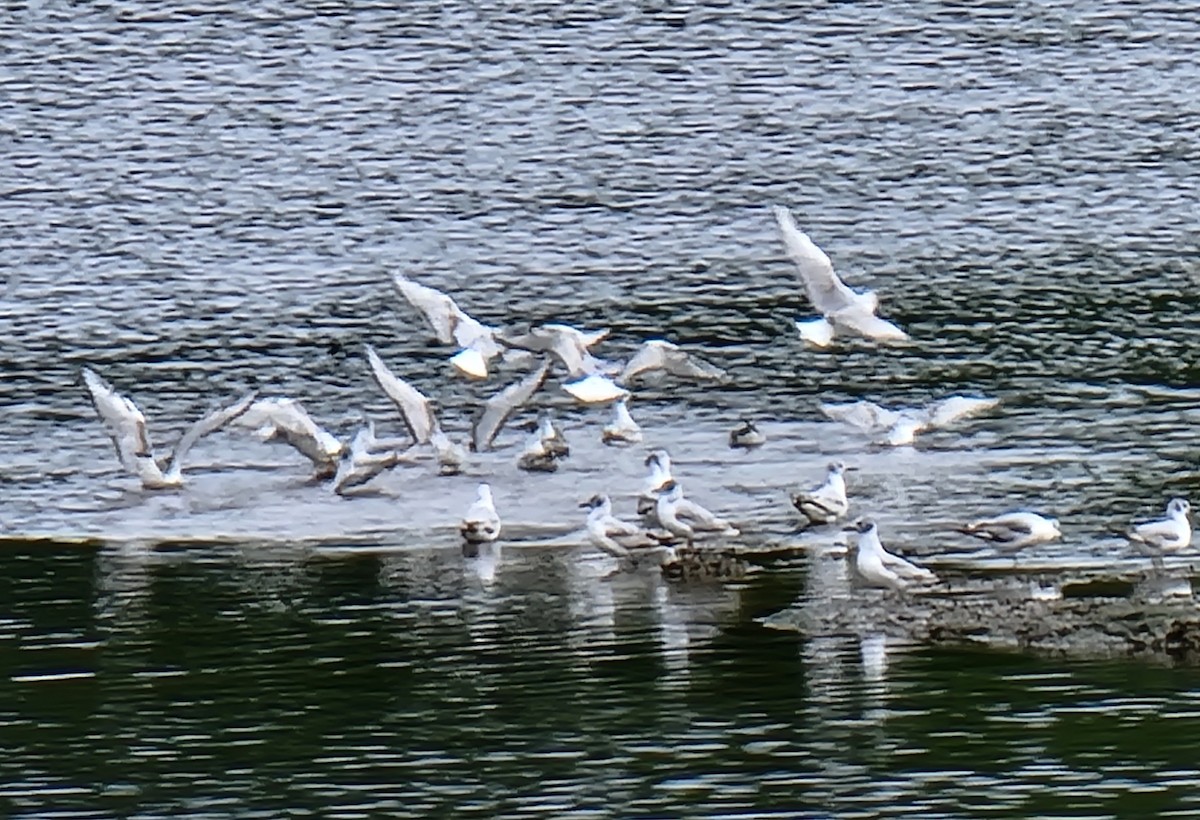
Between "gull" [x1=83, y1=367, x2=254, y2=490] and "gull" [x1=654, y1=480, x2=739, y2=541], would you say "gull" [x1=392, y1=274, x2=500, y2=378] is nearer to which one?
"gull" [x1=83, y1=367, x2=254, y2=490]

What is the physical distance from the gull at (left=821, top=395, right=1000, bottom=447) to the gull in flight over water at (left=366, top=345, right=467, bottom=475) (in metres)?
3.73

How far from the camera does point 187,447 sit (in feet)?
97.9

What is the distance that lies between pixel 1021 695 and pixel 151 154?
114ft

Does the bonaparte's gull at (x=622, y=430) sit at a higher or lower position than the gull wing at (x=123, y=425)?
lower

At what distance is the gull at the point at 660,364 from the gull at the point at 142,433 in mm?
4348

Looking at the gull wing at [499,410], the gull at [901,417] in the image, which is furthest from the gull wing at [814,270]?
the gull wing at [499,410]

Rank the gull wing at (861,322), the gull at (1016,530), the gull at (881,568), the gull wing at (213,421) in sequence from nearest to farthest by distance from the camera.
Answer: the gull at (881,568) < the gull at (1016,530) < the gull wing at (213,421) < the gull wing at (861,322)

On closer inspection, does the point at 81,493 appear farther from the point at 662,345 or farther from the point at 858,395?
the point at 858,395

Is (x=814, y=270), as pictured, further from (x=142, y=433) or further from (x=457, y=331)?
(x=142, y=433)

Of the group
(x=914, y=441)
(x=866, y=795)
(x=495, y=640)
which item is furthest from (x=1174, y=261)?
(x=866, y=795)

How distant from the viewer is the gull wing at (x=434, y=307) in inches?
1304

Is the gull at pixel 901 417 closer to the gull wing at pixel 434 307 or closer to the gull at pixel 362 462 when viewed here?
the gull at pixel 362 462

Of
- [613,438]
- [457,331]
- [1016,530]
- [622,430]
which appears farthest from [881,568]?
[457,331]

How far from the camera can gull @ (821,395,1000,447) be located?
1180 inches
